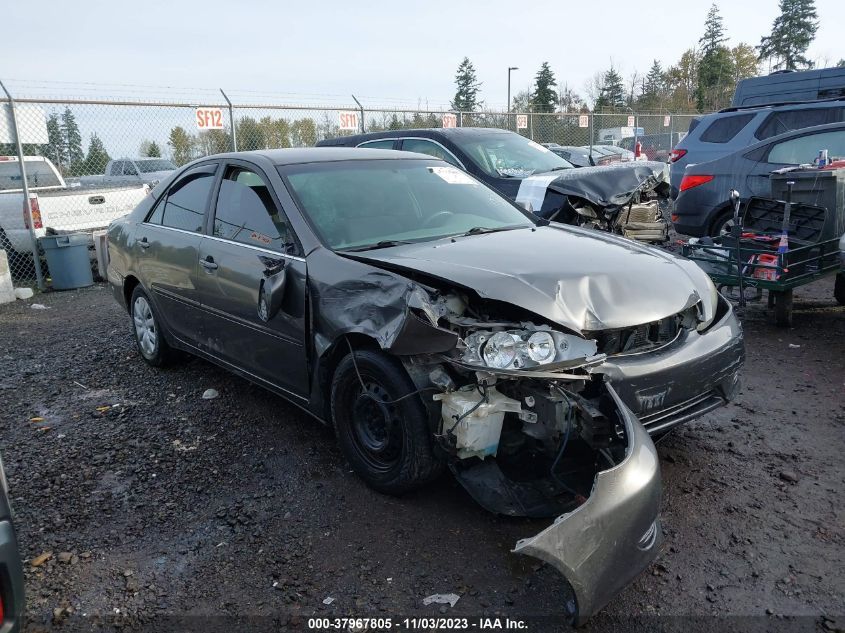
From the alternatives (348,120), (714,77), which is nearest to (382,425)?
(348,120)

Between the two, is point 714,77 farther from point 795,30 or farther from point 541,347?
point 541,347

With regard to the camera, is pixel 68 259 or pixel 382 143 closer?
pixel 382 143

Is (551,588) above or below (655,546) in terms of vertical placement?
below

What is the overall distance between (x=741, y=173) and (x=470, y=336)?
6181mm

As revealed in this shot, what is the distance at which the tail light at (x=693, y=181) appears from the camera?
25.9 feet

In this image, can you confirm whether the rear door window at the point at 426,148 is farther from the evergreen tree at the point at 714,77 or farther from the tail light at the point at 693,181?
the evergreen tree at the point at 714,77

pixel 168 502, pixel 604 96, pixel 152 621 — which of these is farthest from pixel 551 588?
pixel 604 96

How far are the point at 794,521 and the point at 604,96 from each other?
207ft

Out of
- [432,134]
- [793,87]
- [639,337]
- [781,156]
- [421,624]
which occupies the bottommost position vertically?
[421,624]

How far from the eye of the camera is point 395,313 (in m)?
2.99

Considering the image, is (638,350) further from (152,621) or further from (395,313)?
(152,621)

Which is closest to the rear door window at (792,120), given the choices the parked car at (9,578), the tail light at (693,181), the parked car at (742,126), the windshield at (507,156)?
the parked car at (742,126)

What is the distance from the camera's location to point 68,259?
9172mm

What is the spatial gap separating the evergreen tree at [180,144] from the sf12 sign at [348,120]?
278cm
